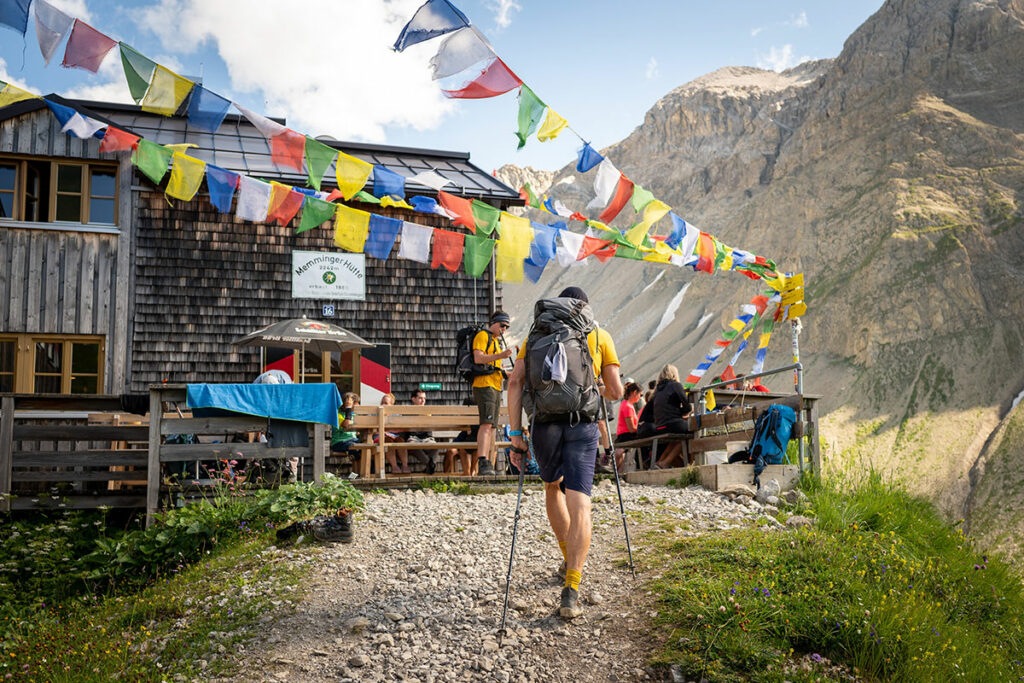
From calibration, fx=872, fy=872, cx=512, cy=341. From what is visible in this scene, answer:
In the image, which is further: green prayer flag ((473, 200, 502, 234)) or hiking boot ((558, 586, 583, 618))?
green prayer flag ((473, 200, 502, 234))

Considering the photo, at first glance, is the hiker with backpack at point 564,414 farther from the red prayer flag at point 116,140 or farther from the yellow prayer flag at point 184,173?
the red prayer flag at point 116,140

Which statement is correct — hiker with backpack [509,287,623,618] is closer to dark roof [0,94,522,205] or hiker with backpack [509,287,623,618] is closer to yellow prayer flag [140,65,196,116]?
yellow prayer flag [140,65,196,116]

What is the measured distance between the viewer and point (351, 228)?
10250mm

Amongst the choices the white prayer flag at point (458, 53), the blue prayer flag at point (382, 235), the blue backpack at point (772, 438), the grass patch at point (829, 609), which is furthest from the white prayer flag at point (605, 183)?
the grass patch at point (829, 609)

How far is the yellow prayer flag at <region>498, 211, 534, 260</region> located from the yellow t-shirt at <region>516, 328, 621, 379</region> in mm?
4873

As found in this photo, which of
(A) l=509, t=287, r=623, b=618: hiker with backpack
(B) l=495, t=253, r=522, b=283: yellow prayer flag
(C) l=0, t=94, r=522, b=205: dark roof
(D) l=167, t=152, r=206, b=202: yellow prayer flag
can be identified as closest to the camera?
(A) l=509, t=287, r=623, b=618: hiker with backpack

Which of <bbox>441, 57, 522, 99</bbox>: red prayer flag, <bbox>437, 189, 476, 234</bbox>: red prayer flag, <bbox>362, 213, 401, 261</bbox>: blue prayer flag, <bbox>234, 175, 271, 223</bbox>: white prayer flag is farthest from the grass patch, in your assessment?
<bbox>234, 175, 271, 223</bbox>: white prayer flag

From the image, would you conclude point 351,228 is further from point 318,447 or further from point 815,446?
point 815,446

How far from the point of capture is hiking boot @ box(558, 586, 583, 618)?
15.9ft

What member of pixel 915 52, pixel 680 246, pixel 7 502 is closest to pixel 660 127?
pixel 915 52

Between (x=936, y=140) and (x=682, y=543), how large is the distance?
4401 centimetres

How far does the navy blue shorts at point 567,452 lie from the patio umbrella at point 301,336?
6755mm

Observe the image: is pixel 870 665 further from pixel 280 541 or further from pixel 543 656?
pixel 280 541

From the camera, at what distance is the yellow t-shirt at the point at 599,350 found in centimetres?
522
